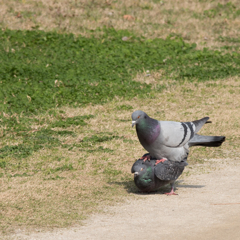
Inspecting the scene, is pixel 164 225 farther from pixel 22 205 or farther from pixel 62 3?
pixel 62 3

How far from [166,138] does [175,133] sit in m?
0.19

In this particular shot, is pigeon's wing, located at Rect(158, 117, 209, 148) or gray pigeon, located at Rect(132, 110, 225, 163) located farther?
pigeon's wing, located at Rect(158, 117, 209, 148)

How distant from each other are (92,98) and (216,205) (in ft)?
21.8

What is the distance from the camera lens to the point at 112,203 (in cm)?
648

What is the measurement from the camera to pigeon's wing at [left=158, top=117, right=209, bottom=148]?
6488 millimetres

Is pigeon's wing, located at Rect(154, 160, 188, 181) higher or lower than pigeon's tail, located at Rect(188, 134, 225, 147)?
lower

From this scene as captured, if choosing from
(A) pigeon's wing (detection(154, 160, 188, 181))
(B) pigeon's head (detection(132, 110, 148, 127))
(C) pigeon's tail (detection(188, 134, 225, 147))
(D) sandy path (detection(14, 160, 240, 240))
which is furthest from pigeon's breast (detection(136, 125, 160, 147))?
(D) sandy path (detection(14, 160, 240, 240))

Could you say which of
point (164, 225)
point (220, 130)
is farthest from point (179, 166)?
point (220, 130)

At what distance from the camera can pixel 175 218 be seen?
5.88 meters

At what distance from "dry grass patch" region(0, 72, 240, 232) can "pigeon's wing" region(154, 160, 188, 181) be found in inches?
22.9

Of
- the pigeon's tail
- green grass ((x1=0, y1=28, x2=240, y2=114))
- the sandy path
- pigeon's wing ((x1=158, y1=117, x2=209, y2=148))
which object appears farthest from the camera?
green grass ((x1=0, y1=28, x2=240, y2=114))

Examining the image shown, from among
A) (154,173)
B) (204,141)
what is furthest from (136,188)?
(204,141)

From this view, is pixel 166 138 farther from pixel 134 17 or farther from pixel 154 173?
pixel 134 17

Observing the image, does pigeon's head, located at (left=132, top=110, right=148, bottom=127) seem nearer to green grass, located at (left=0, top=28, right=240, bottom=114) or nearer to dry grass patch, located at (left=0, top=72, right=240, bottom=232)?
dry grass patch, located at (left=0, top=72, right=240, bottom=232)
